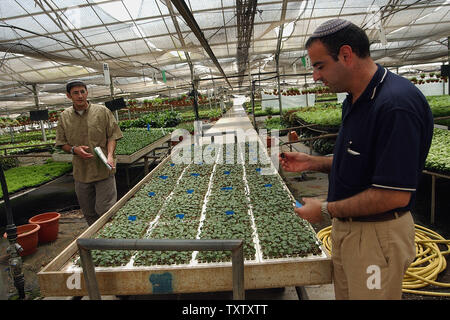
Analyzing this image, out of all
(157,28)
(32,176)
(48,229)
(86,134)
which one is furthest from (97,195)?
(157,28)

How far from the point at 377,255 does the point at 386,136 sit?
1.90 ft

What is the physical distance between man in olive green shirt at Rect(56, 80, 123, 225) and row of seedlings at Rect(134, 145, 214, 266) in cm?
80

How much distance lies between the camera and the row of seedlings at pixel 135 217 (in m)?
2.33

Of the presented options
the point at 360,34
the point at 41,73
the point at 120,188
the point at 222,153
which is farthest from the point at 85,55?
the point at 360,34

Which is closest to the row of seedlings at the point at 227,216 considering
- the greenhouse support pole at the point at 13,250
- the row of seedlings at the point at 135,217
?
the row of seedlings at the point at 135,217

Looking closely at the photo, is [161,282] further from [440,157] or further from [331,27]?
[440,157]

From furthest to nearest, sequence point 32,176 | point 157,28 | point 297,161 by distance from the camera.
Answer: point 157,28 → point 32,176 → point 297,161

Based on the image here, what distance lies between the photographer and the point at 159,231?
2889 millimetres

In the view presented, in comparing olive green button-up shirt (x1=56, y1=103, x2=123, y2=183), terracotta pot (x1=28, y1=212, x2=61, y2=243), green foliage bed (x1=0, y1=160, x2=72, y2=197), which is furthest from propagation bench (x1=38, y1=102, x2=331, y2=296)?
green foliage bed (x1=0, y1=160, x2=72, y2=197)

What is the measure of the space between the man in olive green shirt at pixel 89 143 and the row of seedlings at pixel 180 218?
805mm

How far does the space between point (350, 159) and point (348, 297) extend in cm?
78

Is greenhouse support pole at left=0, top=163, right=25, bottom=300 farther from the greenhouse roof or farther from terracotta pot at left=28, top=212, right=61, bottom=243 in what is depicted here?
the greenhouse roof

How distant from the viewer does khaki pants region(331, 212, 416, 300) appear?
4.45 feet

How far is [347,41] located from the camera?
4.14 feet
